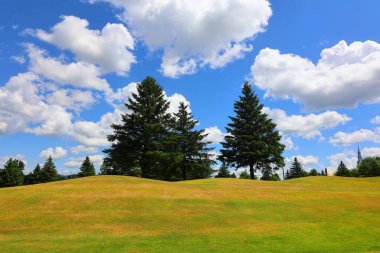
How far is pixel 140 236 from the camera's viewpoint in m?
16.5

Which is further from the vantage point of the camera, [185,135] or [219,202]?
[185,135]

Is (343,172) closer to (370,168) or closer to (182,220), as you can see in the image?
(370,168)

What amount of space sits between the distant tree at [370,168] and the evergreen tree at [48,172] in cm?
9941

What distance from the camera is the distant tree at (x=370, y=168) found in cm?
10869

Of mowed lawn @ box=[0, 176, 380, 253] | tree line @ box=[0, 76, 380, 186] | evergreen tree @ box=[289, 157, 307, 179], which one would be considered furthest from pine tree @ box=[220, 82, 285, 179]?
evergreen tree @ box=[289, 157, 307, 179]

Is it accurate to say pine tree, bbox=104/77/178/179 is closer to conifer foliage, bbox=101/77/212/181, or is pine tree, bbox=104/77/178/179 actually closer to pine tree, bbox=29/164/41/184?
conifer foliage, bbox=101/77/212/181

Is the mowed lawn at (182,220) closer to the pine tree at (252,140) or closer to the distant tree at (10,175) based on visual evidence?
the pine tree at (252,140)

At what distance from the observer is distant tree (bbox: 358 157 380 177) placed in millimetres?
108688

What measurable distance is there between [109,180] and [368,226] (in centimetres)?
2187

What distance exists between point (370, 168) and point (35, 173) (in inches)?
4217

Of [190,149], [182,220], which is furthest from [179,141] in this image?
[182,220]

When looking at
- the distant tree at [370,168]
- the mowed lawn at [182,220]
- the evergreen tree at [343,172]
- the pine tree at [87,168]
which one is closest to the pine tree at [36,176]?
the pine tree at [87,168]

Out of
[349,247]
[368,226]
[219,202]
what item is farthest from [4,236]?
[368,226]

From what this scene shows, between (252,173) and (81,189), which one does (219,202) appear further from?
(252,173)
